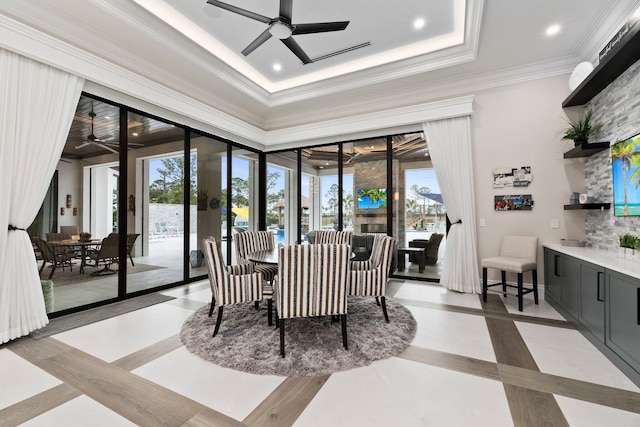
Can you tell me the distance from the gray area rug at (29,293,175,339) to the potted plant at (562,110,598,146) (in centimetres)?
581

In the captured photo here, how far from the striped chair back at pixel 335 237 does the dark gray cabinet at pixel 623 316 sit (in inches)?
107

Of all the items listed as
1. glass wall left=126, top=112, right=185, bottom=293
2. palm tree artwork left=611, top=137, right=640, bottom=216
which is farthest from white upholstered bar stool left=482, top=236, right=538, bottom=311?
glass wall left=126, top=112, right=185, bottom=293

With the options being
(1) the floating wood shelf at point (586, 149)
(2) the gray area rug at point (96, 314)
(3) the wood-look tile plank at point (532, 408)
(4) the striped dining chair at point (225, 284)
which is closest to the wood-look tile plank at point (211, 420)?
(4) the striped dining chair at point (225, 284)

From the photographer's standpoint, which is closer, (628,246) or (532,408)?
(532,408)

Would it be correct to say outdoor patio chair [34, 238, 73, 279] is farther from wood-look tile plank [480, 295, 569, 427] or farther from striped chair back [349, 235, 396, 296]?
wood-look tile plank [480, 295, 569, 427]

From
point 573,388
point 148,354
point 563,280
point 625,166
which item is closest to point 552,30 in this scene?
point 625,166

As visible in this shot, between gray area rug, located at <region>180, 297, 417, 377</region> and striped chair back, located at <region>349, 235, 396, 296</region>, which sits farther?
striped chair back, located at <region>349, 235, 396, 296</region>

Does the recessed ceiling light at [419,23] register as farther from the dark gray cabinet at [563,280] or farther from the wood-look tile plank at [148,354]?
the wood-look tile plank at [148,354]

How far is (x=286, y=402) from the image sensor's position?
181 cm

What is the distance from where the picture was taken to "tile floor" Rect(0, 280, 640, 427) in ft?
5.49

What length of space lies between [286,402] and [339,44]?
4188 mm

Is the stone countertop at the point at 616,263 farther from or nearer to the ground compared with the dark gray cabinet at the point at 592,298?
farther from the ground

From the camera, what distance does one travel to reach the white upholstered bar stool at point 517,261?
3493 mm

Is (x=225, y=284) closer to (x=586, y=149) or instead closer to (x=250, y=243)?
(x=250, y=243)
